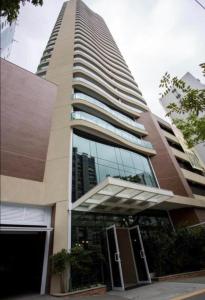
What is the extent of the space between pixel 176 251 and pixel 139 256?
257cm

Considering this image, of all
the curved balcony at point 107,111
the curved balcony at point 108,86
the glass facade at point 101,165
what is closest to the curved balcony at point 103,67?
the curved balcony at point 108,86

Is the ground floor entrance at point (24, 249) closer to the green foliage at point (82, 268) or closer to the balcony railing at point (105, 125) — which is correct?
the green foliage at point (82, 268)

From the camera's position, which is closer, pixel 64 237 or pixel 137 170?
pixel 64 237

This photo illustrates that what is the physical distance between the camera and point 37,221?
989 centimetres

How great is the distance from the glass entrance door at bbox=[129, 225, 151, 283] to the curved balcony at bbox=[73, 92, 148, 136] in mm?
10336

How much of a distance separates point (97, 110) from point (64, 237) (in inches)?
439

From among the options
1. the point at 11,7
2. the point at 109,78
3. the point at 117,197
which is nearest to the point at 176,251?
the point at 117,197

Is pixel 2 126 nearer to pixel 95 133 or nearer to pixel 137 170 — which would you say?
pixel 95 133

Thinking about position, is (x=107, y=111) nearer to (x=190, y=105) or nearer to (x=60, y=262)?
(x=190, y=105)

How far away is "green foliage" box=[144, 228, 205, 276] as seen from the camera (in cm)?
1099

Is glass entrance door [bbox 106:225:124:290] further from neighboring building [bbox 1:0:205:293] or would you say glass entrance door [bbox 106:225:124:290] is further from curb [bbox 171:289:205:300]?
curb [bbox 171:289:205:300]

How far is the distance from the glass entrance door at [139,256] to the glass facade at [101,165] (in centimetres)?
372

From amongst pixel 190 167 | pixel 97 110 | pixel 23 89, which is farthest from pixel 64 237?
pixel 190 167

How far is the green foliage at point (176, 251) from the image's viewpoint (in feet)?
36.0
